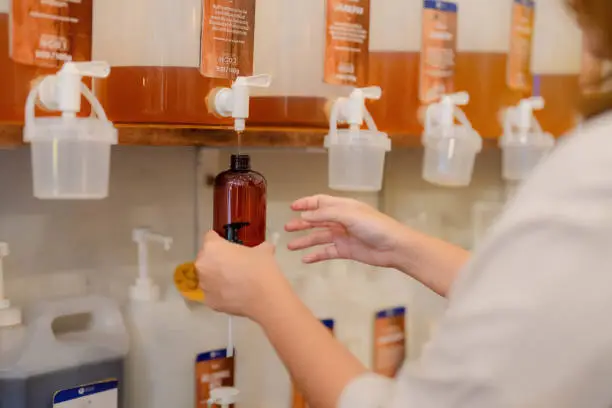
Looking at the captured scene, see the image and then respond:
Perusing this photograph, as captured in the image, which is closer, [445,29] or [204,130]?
[204,130]

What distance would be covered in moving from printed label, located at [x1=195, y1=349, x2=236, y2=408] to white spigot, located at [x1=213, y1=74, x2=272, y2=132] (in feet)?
1.20

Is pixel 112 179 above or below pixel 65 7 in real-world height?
below

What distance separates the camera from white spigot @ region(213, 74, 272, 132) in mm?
775

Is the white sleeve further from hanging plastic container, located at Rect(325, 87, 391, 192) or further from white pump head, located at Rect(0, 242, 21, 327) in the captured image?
white pump head, located at Rect(0, 242, 21, 327)

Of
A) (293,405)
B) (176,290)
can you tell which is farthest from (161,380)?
(293,405)

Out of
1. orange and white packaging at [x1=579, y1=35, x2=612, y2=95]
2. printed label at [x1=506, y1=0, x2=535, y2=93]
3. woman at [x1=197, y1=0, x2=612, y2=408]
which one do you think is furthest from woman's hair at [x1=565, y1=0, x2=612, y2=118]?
printed label at [x1=506, y1=0, x2=535, y2=93]

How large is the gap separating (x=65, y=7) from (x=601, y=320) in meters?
0.57

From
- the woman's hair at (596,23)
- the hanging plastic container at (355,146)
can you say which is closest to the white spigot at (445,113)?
→ the hanging plastic container at (355,146)

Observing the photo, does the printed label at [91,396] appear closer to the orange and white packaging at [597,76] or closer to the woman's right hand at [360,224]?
the woman's right hand at [360,224]

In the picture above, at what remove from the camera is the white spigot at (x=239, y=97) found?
775 millimetres

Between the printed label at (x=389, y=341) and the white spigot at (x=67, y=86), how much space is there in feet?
2.30

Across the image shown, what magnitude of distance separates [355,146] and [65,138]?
370 millimetres

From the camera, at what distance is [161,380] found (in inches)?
37.3

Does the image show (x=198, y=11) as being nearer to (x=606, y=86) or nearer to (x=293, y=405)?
(x=606, y=86)
